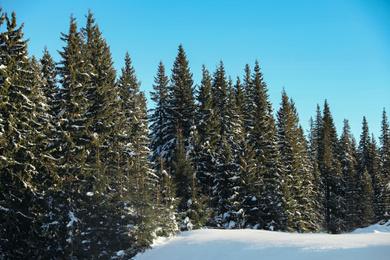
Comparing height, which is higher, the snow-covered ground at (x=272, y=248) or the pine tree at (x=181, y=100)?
the pine tree at (x=181, y=100)

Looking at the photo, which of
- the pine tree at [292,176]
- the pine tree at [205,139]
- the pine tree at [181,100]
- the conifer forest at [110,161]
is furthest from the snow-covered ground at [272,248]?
the pine tree at [181,100]

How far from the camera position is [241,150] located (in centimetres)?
2727

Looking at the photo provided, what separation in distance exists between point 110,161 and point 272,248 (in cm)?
1458

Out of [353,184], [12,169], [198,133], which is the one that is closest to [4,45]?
[12,169]

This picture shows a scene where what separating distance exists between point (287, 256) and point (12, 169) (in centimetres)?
1704

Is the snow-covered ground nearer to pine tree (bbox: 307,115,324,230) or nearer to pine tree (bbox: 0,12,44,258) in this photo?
pine tree (bbox: 0,12,44,258)

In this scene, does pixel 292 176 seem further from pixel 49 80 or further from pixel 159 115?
pixel 49 80

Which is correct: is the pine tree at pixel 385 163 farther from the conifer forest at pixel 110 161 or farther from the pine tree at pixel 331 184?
the conifer forest at pixel 110 161

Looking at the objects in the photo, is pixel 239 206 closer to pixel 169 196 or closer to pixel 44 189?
pixel 169 196

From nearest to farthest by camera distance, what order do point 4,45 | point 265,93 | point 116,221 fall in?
point 116,221
point 4,45
point 265,93

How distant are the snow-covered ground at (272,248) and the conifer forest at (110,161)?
7.55ft

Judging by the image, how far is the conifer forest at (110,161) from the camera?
17.1 meters

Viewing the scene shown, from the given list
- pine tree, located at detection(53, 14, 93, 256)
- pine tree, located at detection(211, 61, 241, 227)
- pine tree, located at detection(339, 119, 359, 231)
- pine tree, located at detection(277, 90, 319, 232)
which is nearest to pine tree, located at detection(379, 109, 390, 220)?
pine tree, located at detection(339, 119, 359, 231)

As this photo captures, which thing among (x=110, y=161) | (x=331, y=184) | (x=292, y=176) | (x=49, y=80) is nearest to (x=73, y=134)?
(x=110, y=161)
